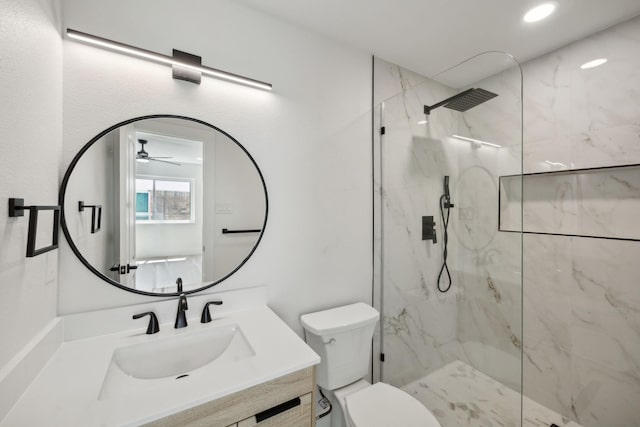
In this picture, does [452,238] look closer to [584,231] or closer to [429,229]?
[429,229]

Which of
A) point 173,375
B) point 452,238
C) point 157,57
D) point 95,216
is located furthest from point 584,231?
→ point 95,216

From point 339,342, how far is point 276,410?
0.60 m

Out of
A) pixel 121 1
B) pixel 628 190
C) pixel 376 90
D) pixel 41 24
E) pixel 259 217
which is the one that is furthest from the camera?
pixel 376 90

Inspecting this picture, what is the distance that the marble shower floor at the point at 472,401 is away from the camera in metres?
1.55

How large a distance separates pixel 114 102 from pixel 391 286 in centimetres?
193

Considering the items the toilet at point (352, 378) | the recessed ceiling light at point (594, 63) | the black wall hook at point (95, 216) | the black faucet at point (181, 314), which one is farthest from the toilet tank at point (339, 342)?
the recessed ceiling light at point (594, 63)

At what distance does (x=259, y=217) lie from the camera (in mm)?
1469

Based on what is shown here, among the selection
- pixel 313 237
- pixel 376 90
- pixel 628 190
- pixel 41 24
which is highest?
pixel 376 90

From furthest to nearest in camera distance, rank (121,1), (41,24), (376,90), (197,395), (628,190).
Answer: (376,90)
(628,190)
(121,1)
(41,24)
(197,395)

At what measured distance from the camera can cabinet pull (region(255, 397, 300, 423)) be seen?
2.93ft

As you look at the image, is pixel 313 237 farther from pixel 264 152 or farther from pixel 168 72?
pixel 168 72

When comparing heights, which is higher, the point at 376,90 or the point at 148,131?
the point at 376,90

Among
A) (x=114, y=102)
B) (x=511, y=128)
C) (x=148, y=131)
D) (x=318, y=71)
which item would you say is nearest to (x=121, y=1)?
(x=114, y=102)

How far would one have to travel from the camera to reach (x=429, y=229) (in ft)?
6.10
